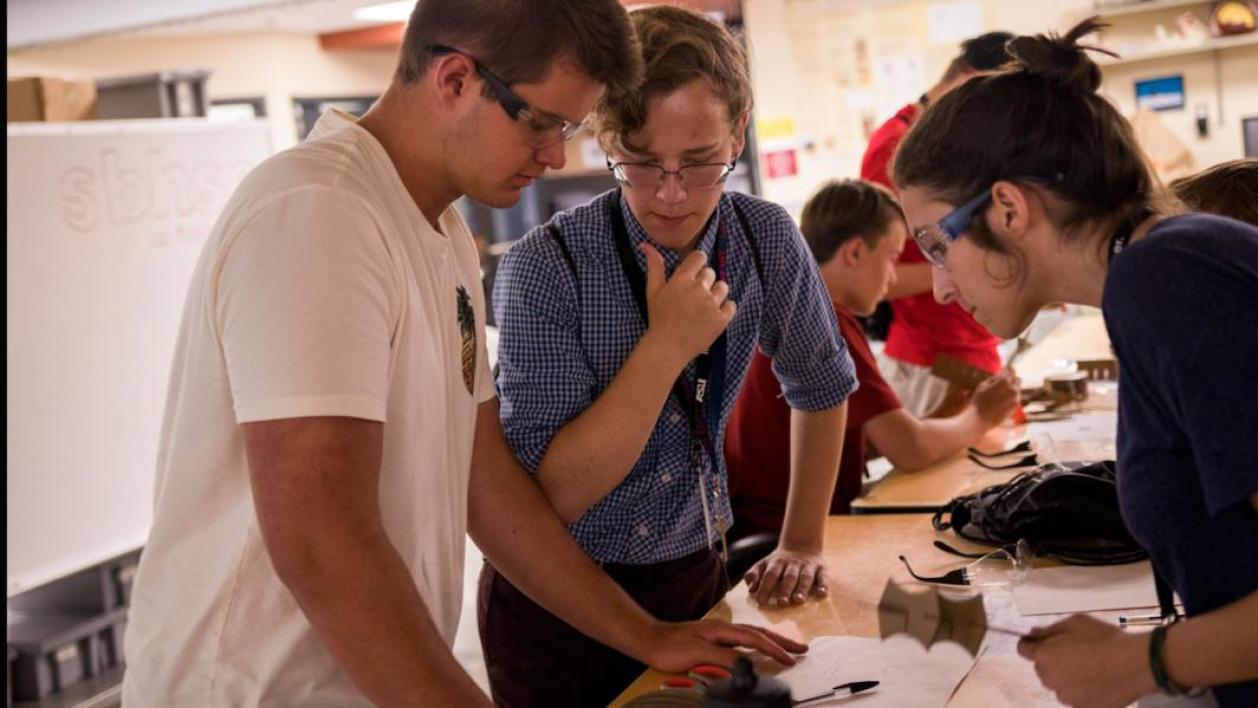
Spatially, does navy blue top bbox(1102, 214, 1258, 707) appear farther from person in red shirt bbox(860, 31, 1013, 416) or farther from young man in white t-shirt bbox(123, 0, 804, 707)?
person in red shirt bbox(860, 31, 1013, 416)

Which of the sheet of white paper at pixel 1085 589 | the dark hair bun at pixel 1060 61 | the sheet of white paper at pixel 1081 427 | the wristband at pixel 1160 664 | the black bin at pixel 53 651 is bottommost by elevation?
the black bin at pixel 53 651

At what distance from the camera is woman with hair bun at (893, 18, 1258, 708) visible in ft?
3.41

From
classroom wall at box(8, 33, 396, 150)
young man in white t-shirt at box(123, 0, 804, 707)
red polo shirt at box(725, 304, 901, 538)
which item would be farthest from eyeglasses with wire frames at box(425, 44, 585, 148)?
classroom wall at box(8, 33, 396, 150)

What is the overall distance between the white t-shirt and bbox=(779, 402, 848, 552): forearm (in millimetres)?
762

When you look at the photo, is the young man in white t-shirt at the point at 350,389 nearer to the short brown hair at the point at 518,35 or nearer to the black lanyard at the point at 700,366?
the short brown hair at the point at 518,35

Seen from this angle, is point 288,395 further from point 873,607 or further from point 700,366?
point 873,607

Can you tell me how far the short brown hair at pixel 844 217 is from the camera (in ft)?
9.63

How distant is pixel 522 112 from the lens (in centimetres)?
137

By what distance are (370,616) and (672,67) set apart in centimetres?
85

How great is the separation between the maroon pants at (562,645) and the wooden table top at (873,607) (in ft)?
0.26

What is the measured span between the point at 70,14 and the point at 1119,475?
753cm

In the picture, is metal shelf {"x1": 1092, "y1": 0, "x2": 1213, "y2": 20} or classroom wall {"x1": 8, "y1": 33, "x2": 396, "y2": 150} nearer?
metal shelf {"x1": 1092, "y1": 0, "x2": 1213, "y2": 20}

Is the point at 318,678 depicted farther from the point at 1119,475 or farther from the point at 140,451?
the point at 140,451

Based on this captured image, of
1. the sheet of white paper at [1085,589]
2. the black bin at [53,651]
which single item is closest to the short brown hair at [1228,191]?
the sheet of white paper at [1085,589]
